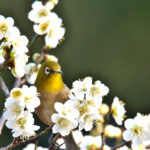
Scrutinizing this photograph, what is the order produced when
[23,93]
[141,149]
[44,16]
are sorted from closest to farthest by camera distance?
[23,93] < [141,149] < [44,16]

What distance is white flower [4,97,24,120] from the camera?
1.39 metres

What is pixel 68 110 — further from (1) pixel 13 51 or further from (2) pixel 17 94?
(1) pixel 13 51

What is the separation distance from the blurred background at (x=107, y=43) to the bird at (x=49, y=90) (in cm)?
245

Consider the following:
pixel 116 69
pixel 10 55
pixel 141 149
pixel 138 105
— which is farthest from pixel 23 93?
pixel 116 69

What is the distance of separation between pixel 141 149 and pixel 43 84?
803mm

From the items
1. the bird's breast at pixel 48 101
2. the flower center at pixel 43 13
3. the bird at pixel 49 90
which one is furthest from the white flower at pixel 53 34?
the bird's breast at pixel 48 101

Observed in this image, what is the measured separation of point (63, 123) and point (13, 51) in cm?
31

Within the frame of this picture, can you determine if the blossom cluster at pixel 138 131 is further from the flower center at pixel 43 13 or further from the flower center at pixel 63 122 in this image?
the flower center at pixel 43 13

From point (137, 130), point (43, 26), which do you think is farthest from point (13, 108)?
point (43, 26)

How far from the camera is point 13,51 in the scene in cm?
146

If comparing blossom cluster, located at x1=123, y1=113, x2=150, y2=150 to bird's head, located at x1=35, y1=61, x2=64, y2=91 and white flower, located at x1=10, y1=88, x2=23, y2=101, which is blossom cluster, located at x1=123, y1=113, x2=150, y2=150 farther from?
bird's head, located at x1=35, y1=61, x2=64, y2=91

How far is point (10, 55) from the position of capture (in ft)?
4.77

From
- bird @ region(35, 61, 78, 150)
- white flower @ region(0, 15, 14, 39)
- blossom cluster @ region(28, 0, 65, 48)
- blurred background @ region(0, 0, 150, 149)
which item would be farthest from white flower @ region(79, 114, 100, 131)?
blurred background @ region(0, 0, 150, 149)

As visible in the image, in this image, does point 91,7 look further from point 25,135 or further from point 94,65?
point 25,135
